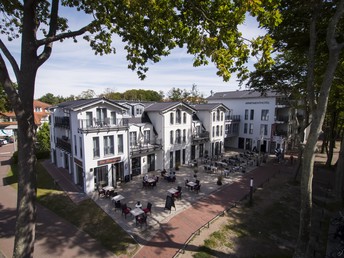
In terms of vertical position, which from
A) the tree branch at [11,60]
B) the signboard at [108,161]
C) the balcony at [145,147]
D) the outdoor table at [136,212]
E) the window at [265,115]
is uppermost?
the tree branch at [11,60]

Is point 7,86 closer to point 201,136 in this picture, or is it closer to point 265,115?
point 201,136

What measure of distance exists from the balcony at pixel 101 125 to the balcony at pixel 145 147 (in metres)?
3.01

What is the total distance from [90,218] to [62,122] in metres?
13.2

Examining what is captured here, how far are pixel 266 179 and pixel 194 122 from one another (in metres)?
12.7

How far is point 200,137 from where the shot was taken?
3097 cm

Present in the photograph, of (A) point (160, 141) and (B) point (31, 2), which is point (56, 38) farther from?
(A) point (160, 141)

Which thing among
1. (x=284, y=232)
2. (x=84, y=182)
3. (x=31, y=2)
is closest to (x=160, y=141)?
(x=84, y=182)

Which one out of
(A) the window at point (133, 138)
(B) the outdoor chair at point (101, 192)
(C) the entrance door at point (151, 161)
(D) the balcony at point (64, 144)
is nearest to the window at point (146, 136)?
(A) the window at point (133, 138)

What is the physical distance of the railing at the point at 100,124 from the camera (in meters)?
18.4

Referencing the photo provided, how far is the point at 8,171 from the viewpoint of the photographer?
26.9 meters

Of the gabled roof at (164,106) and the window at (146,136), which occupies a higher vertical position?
the gabled roof at (164,106)

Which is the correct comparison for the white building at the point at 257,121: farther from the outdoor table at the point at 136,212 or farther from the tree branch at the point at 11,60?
the tree branch at the point at 11,60

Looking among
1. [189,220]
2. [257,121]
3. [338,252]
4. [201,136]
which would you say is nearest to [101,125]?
[189,220]

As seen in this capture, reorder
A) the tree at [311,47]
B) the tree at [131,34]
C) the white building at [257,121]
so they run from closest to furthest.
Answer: the tree at [131,34] < the tree at [311,47] < the white building at [257,121]
